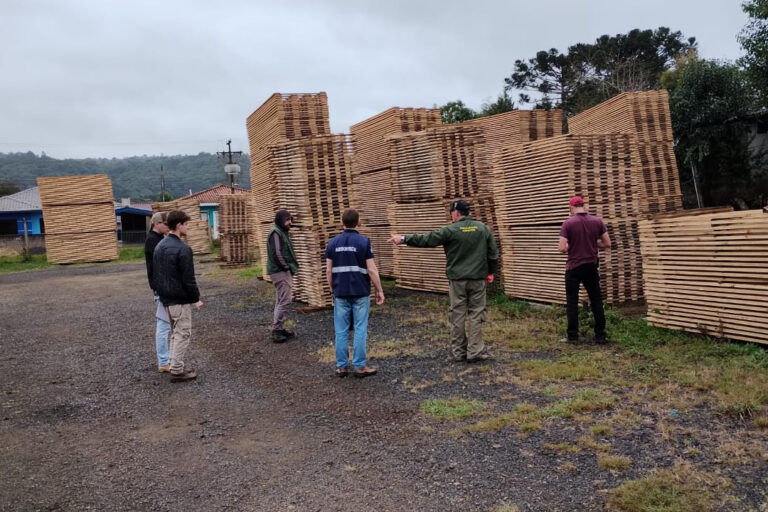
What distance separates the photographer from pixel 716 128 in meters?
19.2

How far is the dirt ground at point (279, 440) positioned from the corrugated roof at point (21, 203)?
36641 mm

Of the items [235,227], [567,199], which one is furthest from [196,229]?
[567,199]

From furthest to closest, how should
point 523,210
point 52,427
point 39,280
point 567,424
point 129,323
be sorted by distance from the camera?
1. point 39,280
2. point 129,323
3. point 523,210
4. point 52,427
5. point 567,424

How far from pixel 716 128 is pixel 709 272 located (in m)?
14.8

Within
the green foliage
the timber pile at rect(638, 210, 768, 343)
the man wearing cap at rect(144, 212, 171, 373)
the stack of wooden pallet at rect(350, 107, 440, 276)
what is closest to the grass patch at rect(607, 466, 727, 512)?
the timber pile at rect(638, 210, 768, 343)

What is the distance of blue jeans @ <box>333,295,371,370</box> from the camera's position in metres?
6.54

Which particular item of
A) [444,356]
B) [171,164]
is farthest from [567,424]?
[171,164]

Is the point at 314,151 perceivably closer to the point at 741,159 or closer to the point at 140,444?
the point at 140,444

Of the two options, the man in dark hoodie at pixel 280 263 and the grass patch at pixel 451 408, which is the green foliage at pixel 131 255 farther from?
the grass patch at pixel 451 408

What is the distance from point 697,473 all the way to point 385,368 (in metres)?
3.60

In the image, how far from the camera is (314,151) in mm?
10891

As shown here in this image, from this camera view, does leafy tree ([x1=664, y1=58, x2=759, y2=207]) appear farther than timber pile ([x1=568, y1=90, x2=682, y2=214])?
Yes

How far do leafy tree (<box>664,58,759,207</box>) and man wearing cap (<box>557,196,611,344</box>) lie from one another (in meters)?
13.9

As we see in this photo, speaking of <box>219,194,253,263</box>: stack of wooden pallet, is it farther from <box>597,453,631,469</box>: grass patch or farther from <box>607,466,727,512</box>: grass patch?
<box>607,466,727,512</box>: grass patch
